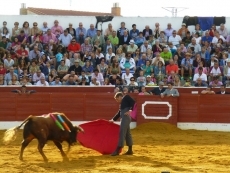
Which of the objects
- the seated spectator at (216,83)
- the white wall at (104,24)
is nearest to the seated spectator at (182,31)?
the white wall at (104,24)

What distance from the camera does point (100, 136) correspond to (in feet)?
36.3

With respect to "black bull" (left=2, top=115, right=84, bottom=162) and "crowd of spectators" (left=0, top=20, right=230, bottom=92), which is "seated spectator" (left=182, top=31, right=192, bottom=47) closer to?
"crowd of spectators" (left=0, top=20, right=230, bottom=92)

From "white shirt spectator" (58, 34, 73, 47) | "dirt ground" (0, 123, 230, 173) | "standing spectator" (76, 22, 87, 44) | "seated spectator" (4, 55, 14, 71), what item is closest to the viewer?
"dirt ground" (0, 123, 230, 173)

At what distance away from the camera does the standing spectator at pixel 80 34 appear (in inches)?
719

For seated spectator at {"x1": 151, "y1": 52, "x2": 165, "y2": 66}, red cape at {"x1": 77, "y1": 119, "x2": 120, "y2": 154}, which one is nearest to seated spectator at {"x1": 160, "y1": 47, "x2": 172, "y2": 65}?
seated spectator at {"x1": 151, "y1": 52, "x2": 165, "y2": 66}

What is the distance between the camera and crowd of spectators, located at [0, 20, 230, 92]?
53.5 ft

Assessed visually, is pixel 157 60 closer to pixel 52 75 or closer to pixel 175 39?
pixel 175 39

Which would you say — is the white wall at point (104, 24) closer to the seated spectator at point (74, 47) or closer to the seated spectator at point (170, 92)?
the seated spectator at point (74, 47)

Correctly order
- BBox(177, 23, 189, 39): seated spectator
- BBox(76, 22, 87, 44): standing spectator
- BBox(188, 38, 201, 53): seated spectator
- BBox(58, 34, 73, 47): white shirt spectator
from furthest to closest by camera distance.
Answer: BBox(177, 23, 189, 39): seated spectator
BBox(76, 22, 87, 44): standing spectator
BBox(58, 34, 73, 47): white shirt spectator
BBox(188, 38, 201, 53): seated spectator

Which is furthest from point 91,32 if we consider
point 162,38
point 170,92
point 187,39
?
point 170,92

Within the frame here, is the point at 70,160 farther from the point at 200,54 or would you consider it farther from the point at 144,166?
the point at 200,54

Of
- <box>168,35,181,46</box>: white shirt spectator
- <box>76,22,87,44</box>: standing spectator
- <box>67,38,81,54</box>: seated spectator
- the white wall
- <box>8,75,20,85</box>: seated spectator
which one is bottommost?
<box>8,75,20,85</box>: seated spectator

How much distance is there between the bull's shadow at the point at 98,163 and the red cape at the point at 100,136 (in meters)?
0.42

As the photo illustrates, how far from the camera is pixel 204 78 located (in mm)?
16156
